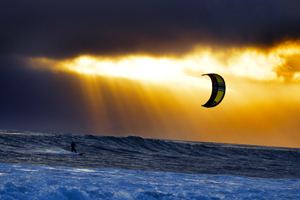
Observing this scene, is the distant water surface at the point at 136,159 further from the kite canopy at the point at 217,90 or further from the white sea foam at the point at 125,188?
the white sea foam at the point at 125,188

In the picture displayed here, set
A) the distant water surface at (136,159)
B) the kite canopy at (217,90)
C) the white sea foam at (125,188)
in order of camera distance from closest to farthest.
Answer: the white sea foam at (125,188) → the kite canopy at (217,90) → the distant water surface at (136,159)

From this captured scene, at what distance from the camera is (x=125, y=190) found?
9.91 meters

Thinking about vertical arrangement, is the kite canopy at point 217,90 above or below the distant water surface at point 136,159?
above

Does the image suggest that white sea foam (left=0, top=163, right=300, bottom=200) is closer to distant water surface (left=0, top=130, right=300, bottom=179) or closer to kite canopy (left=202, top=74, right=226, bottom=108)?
kite canopy (left=202, top=74, right=226, bottom=108)

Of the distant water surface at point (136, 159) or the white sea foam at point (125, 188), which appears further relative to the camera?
the distant water surface at point (136, 159)

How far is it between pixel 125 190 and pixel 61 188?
211 centimetres

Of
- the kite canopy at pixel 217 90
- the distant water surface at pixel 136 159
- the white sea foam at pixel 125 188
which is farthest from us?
the distant water surface at pixel 136 159

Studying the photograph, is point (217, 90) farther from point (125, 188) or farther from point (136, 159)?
point (136, 159)

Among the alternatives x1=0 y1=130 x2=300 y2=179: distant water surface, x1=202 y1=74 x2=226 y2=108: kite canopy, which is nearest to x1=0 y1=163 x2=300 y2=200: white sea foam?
x1=202 y1=74 x2=226 y2=108: kite canopy

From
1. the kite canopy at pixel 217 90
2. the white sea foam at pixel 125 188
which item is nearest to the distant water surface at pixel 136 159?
the kite canopy at pixel 217 90

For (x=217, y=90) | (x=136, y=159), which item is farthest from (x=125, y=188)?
(x=136, y=159)

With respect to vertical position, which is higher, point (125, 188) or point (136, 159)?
point (136, 159)

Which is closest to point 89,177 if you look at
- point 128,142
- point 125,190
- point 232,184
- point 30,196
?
point 125,190

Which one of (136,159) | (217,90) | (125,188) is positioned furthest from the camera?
(136,159)
